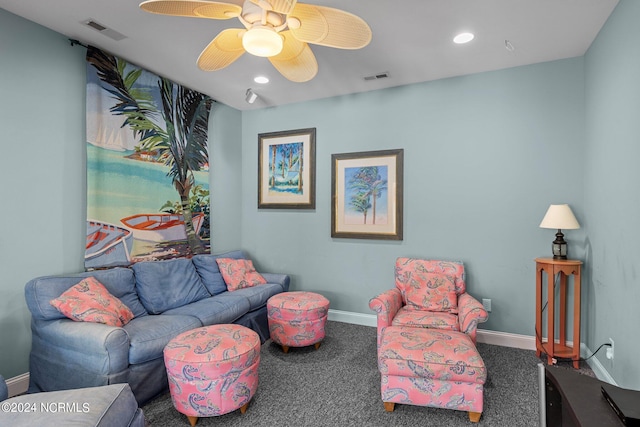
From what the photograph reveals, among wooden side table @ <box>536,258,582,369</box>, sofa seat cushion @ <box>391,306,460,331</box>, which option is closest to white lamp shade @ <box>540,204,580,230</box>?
wooden side table @ <box>536,258,582,369</box>

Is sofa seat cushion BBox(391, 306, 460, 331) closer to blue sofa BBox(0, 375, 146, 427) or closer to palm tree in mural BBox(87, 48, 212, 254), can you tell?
blue sofa BBox(0, 375, 146, 427)

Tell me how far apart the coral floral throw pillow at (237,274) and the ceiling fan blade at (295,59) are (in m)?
2.12

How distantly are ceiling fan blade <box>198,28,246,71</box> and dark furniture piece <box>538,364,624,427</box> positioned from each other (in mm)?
2325

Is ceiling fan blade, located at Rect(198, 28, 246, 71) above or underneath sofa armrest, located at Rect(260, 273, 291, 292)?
above

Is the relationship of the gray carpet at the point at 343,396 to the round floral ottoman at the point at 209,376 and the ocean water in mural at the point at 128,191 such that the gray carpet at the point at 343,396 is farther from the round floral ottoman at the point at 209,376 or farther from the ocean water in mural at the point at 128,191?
the ocean water in mural at the point at 128,191

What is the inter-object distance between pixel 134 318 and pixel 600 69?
13.4ft

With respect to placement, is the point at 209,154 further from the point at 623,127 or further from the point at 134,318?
the point at 623,127

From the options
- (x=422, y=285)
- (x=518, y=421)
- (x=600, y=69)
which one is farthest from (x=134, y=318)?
(x=600, y=69)

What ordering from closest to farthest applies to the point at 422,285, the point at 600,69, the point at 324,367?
1. the point at 600,69
2. the point at 324,367
3. the point at 422,285

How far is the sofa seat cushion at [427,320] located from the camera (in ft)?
8.81

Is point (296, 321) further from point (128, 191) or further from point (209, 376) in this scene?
point (128, 191)

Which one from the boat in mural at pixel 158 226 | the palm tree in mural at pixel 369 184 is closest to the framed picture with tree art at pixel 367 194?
the palm tree in mural at pixel 369 184

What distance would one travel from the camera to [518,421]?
2.08 meters

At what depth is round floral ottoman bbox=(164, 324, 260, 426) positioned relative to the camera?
2.02 meters
